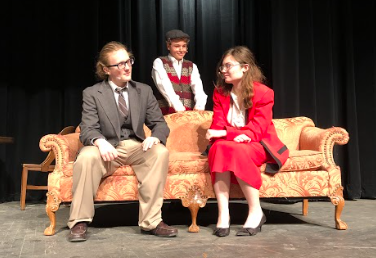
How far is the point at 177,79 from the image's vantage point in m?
4.31

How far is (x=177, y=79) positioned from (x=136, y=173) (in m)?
1.48

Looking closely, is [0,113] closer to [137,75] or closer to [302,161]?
[137,75]

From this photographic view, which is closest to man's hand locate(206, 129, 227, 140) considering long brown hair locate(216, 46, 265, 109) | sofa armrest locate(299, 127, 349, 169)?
long brown hair locate(216, 46, 265, 109)

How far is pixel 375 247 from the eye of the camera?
2.57 meters

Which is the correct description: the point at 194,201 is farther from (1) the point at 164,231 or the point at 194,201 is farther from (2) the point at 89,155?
(2) the point at 89,155

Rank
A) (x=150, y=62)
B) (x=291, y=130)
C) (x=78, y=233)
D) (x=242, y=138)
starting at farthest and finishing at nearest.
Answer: (x=150, y=62) < (x=291, y=130) < (x=242, y=138) < (x=78, y=233)

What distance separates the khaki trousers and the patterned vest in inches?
49.5

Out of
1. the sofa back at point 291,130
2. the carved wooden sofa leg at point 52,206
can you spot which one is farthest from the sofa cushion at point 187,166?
the sofa back at point 291,130

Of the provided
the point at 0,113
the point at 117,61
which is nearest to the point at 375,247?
→ the point at 117,61

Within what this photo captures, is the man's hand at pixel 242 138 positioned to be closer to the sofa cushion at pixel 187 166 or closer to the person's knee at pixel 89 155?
the sofa cushion at pixel 187 166

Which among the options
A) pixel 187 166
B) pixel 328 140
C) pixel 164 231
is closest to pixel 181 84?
pixel 187 166

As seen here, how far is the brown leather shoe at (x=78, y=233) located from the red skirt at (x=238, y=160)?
0.86m

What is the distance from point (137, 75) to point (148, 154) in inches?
78.2

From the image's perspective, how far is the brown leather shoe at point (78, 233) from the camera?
110 inches
